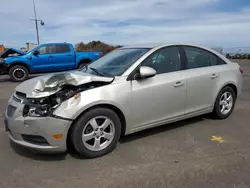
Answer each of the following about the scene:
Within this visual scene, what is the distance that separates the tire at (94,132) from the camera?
2.91 metres

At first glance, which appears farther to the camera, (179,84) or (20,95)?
(179,84)

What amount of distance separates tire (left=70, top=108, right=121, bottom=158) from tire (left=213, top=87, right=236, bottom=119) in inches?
86.4

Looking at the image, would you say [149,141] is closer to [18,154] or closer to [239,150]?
[239,150]

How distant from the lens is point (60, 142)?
2.85 m

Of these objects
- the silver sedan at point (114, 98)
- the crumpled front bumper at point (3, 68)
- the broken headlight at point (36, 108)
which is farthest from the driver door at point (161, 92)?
the crumpled front bumper at point (3, 68)

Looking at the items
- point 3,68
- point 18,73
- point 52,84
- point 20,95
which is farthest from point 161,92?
point 3,68

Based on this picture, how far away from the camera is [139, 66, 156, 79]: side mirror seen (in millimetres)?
3236

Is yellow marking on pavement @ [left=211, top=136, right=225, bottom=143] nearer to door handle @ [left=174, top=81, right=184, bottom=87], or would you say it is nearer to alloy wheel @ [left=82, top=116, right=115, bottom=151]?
door handle @ [left=174, top=81, right=184, bottom=87]

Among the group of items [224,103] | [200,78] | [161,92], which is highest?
[200,78]

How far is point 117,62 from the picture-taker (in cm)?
380

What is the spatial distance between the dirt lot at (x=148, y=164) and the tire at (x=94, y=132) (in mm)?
131

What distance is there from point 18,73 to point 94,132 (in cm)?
908

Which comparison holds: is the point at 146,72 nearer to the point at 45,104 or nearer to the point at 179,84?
the point at 179,84

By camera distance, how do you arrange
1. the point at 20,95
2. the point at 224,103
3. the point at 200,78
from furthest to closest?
the point at 224,103, the point at 200,78, the point at 20,95
